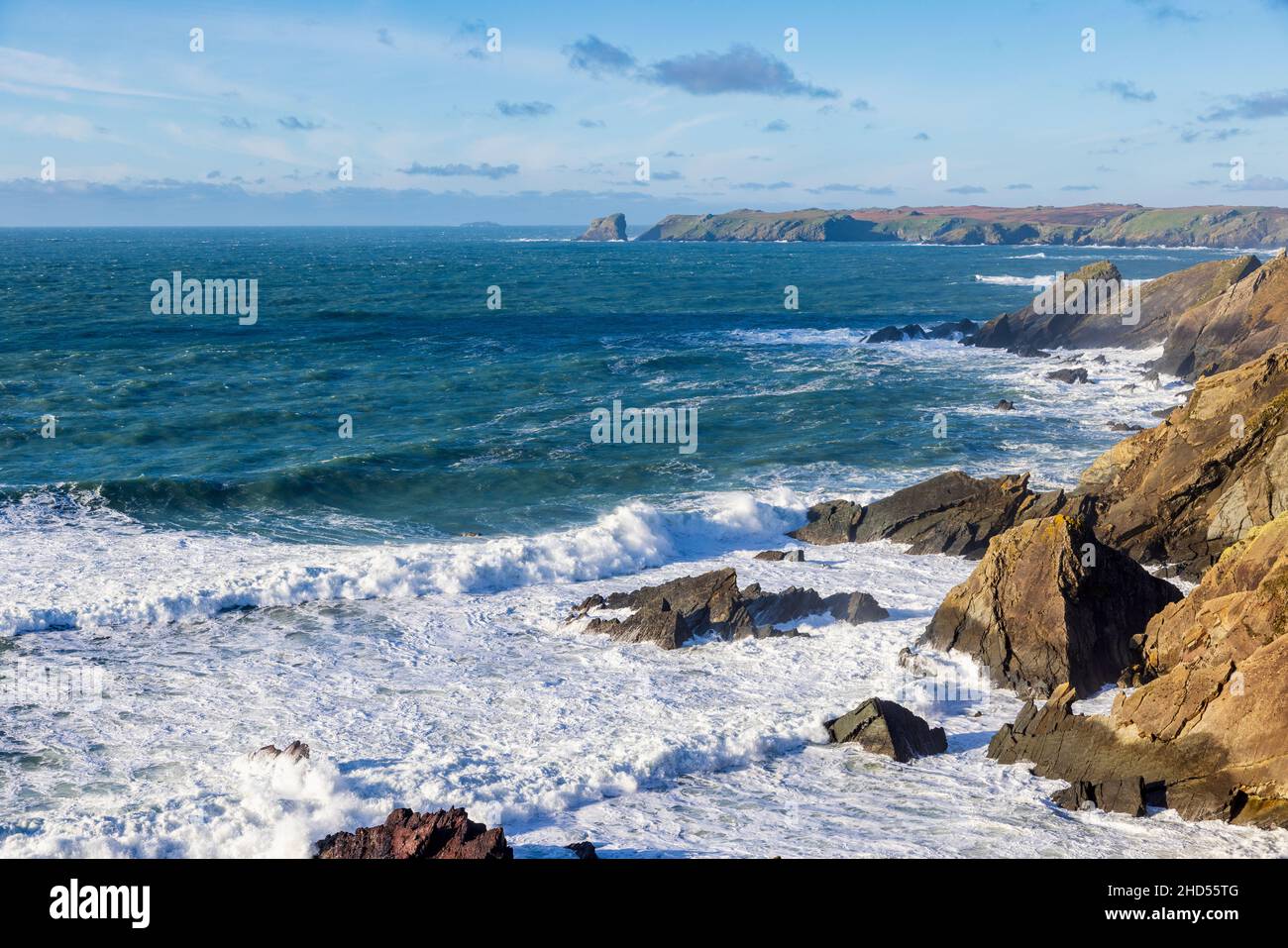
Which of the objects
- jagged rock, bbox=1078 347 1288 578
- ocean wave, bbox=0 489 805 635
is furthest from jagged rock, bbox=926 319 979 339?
jagged rock, bbox=1078 347 1288 578

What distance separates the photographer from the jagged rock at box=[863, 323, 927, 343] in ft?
226

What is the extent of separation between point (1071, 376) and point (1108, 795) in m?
40.5

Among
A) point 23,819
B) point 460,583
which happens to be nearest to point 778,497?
point 460,583

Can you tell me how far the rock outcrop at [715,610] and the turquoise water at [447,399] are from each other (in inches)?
331

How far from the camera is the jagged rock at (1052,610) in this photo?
744 inches

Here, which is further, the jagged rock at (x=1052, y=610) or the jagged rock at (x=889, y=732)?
the jagged rock at (x=1052, y=610)

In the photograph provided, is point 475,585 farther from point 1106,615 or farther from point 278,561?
point 1106,615

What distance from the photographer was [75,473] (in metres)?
35.2

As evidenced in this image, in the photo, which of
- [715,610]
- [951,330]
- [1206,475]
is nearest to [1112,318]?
[951,330]

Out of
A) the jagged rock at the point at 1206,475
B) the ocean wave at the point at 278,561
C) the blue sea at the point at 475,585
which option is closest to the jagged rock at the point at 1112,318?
the blue sea at the point at 475,585

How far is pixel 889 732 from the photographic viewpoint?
672 inches

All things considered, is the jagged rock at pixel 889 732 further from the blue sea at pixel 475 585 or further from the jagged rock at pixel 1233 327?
the jagged rock at pixel 1233 327

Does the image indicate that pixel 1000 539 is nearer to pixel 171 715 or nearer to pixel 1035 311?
pixel 171 715

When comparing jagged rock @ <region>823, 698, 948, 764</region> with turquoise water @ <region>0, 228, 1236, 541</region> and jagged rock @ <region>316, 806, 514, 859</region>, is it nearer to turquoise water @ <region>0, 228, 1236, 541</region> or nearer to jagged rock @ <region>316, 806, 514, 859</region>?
jagged rock @ <region>316, 806, 514, 859</region>
